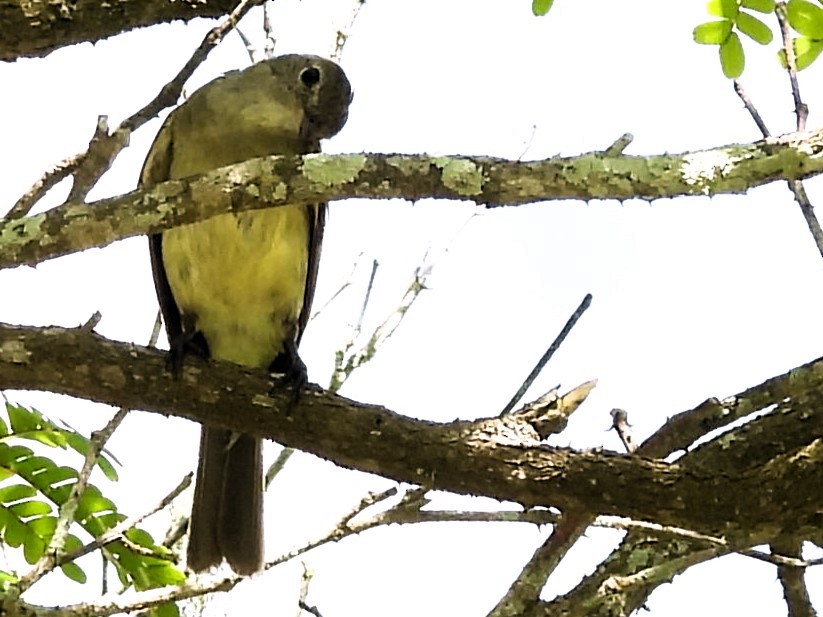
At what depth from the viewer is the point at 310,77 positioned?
3.54 meters

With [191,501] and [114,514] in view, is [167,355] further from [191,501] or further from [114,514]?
[191,501]

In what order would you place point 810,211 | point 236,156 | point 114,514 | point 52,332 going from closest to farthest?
1. point 52,332
2. point 810,211
3. point 114,514
4. point 236,156

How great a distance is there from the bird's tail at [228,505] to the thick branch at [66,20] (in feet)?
3.72

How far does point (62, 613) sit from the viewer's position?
1984 millimetres

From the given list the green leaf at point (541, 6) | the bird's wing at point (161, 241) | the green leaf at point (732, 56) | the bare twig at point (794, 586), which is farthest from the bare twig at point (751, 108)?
the bird's wing at point (161, 241)

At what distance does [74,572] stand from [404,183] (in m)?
1.21

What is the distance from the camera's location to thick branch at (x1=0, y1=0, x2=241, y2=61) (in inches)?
94.7

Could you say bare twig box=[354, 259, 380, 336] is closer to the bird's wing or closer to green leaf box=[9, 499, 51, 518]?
the bird's wing

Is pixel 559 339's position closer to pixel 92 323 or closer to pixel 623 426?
pixel 623 426

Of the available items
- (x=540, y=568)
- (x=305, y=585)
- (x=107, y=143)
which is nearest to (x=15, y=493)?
(x=305, y=585)

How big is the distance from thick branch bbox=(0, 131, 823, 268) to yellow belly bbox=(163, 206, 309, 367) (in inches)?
39.8

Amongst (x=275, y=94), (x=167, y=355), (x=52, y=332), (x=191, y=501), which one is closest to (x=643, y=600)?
(x=167, y=355)

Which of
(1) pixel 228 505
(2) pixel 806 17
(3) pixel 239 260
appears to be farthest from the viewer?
(1) pixel 228 505

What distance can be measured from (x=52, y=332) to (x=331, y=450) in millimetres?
585
